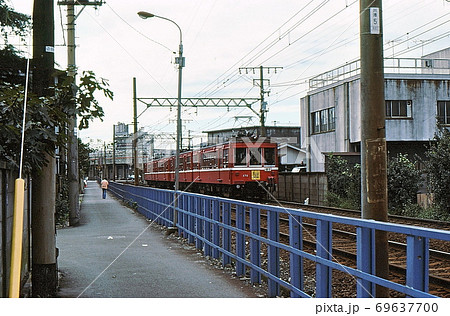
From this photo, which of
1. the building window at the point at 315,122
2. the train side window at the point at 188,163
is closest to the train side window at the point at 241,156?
the train side window at the point at 188,163

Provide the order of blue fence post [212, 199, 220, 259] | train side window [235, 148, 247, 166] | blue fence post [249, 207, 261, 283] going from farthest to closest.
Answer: train side window [235, 148, 247, 166] → blue fence post [212, 199, 220, 259] → blue fence post [249, 207, 261, 283]

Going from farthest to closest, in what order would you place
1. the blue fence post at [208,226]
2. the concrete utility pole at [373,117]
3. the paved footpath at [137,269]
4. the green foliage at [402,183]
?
the green foliage at [402,183] < the blue fence post at [208,226] < the paved footpath at [137,269] < the concrete utility pole at [373,117]

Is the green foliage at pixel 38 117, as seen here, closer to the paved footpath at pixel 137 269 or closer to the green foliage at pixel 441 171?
the paved footpath at pixel 137 269

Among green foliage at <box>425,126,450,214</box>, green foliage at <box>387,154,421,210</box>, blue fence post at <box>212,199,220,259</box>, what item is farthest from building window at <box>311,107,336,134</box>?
blue fence post at <box>212,199,220,259</box>

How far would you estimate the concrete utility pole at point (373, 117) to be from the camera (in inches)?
259

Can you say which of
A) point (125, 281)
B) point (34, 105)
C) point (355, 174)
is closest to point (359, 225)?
point (34, 105)

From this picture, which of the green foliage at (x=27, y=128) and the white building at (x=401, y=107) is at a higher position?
the white building at (x=401, y=107)

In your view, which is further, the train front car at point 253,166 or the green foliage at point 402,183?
the train front car at point 253,166

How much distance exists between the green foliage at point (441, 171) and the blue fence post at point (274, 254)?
12.1m

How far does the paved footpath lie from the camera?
802 centimetres

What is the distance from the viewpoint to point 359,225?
16.9 ft

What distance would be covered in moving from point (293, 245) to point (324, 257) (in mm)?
841

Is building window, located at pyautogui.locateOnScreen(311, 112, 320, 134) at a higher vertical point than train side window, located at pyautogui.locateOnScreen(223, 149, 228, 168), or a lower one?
higher

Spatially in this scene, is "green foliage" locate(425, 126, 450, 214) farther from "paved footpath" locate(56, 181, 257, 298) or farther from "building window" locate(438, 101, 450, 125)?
"building window" locate(438, 101, 450, 125)
